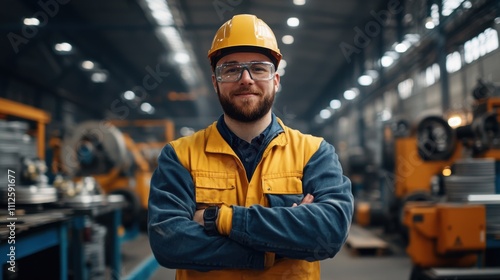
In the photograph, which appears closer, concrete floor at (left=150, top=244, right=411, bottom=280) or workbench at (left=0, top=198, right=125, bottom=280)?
workbench at (left=0, top=198, right=125, bottom=280)

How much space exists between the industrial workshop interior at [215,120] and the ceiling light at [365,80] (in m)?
0.22

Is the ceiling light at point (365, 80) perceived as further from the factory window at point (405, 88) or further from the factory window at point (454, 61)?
the factory window at point (454, 61)

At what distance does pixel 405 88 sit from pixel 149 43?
24.8ft

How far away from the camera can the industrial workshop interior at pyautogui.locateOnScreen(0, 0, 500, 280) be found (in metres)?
4.04

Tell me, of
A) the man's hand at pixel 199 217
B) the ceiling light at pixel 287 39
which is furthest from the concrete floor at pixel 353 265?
the ceiling light at pixel 287 39

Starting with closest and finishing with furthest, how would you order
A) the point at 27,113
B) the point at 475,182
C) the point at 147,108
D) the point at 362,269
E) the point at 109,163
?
the point at 475,182 → the point at 27,113 → the point at 362,269 → the point at 109,163 → the point at 147,108

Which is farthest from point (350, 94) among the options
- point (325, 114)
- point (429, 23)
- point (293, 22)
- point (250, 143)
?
point (250, 143)

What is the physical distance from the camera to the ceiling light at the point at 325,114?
2277 centimetres

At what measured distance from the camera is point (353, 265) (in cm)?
646

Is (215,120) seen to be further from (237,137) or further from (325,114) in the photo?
(325,114)

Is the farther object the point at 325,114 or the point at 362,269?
the point at 325,114

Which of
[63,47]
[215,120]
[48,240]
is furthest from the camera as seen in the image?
[63,47]

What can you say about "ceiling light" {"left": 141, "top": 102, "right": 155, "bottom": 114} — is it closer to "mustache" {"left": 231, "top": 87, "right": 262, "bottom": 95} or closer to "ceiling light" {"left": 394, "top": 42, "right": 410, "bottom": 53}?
"ceiling light" {"left": 394, "top": 42, "right": 410, "bottom": 53}

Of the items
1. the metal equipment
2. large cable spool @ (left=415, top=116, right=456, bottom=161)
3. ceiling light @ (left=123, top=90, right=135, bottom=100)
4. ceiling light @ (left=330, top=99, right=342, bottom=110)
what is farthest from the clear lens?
ceiling light @ (left=330, top=99, right=342, bottom=110)
